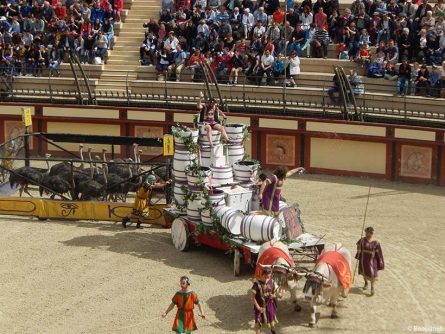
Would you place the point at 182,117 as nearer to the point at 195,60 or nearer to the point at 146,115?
the point at 146,115

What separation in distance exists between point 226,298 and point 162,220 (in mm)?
5792

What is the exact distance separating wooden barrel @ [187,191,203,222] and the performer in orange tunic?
549 cm

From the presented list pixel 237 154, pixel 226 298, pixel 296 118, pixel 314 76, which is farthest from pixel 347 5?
Answer: pixel 226 298

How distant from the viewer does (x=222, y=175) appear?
2220 centimetres

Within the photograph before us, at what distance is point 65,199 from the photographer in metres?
25.9

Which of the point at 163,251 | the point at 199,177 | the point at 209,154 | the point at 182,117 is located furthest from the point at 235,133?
the point at 182,117

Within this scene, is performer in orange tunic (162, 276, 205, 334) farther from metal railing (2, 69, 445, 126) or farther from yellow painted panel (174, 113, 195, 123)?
yellow painted panel (174, 113, 195, 123)

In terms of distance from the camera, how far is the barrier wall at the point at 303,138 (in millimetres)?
28734

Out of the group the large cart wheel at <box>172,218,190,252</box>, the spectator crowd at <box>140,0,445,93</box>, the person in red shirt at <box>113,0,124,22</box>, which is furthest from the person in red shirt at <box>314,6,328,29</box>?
the large cart wheel at <box>172,218,190,252</box>

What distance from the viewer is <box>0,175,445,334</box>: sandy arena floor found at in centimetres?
1806

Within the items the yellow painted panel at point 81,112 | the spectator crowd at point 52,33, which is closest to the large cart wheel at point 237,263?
the yellow painted panel at point 81,112

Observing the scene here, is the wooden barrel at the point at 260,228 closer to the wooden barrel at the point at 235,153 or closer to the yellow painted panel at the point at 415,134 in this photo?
the wooden barrel at the point at 235,153

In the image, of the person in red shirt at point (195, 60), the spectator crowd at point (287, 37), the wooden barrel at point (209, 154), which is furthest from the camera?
the person in red shirt at point (195, 60)

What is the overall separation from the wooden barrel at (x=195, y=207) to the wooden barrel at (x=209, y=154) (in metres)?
1.17
